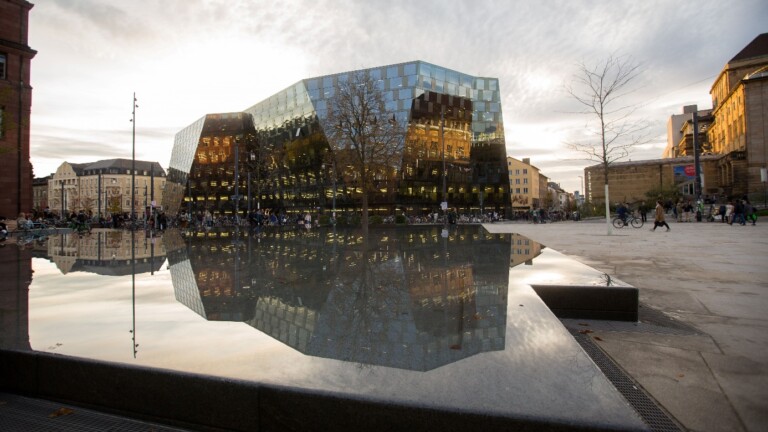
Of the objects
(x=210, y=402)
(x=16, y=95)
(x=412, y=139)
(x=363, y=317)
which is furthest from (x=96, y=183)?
(x=210, y=402)

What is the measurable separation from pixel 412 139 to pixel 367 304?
1894 inches

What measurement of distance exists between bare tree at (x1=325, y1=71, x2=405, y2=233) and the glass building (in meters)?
30.0

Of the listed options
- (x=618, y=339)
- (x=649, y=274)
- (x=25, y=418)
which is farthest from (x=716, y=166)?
(x=25, y=418)

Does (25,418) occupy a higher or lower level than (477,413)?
lower

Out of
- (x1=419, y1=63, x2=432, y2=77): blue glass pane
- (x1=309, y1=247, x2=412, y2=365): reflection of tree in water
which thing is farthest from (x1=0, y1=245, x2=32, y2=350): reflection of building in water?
(x1=419, y1=63, x2=432, y2=77): blue glass pane

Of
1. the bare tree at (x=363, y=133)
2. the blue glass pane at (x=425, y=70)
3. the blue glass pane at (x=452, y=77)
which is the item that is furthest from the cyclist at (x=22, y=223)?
the blue glass pane at (x=452, y=77)

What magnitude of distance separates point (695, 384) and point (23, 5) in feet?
145

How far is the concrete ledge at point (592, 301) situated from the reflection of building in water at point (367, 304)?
2.45 feet

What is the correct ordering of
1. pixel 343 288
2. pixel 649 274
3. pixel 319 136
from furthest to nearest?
1. pixel 319 136
2. pixel 649 274
3. pixel 343 288

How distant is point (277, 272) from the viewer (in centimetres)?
828

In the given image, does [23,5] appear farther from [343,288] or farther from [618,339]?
[618,339]

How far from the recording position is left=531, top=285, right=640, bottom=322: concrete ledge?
5105 mm

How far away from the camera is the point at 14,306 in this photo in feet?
17.0

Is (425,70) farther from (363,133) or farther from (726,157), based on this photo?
(726,157)
